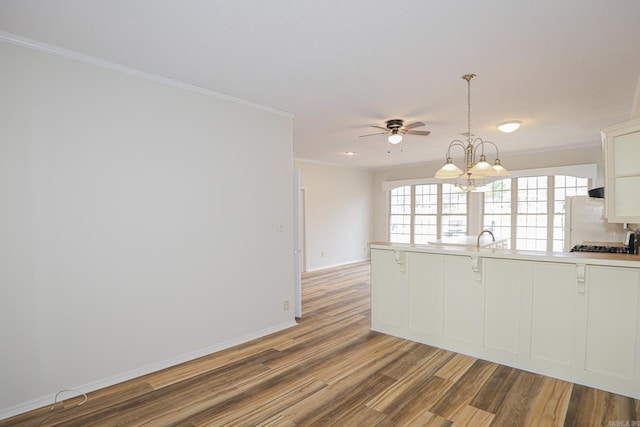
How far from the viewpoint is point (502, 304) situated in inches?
122

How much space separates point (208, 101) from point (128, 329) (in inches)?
88.3

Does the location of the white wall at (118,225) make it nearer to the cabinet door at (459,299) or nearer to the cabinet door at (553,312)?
the cabinet door at (459,299)

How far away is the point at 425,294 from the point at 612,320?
151 cm

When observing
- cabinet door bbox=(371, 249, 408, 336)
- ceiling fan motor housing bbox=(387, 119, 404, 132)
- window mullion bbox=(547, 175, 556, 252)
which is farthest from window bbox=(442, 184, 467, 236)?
cabinet door bbox=(371, 249, 408, 336)

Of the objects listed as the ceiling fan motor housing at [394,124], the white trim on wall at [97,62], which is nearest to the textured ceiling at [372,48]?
the white trim on wall at [97,62]

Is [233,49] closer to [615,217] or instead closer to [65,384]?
[65,384]

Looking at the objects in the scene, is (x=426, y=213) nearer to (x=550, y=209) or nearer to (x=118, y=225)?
(x=550, y=209)

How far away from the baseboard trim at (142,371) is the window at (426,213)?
18.6 ft

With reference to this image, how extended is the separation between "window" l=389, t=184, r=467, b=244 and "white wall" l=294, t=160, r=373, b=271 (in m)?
0.81

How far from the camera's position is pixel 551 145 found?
254 inches

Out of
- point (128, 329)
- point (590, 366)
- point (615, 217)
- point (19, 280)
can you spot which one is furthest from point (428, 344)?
point (19, 280)

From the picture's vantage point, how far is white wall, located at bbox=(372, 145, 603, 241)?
21.3 ft

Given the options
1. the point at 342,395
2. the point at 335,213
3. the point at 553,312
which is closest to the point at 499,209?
the point at 335,213

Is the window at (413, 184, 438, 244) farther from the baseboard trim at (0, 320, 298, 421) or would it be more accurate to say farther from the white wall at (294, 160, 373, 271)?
the baseboard trim at (0, 320, 298, 421)
